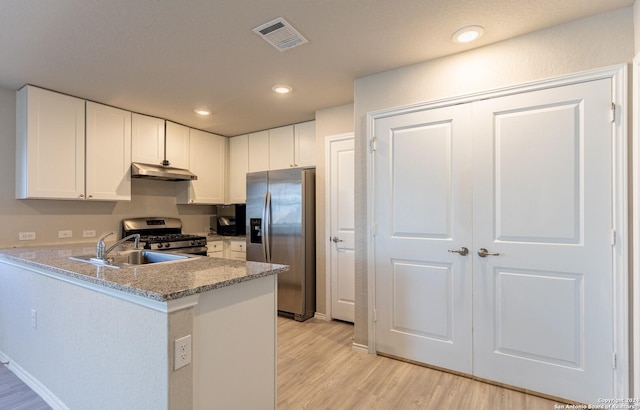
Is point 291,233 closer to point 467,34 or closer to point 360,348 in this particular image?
point 360,348

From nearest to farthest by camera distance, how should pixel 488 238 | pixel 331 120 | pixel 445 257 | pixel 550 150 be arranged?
1. pixel 550 150
2. pixel 488 238
3. pixel 445 257
4. pixel 331 120

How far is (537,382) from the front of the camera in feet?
6.69

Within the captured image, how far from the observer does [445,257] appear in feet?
7.68

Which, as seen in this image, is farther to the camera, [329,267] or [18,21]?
[329,267]

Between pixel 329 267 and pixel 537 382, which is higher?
pixel 329 267

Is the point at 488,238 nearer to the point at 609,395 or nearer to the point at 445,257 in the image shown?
the point at 445,257

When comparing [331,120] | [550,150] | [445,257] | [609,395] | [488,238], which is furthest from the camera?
[331,120]

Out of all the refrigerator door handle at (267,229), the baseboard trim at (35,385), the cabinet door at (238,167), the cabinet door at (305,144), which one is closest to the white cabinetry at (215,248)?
the cabinet door at (238,167)

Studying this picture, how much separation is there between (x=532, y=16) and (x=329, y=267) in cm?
281

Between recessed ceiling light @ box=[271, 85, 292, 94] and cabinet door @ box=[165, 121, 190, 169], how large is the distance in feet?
5.89

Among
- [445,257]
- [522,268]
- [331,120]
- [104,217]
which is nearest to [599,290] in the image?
[522,268]

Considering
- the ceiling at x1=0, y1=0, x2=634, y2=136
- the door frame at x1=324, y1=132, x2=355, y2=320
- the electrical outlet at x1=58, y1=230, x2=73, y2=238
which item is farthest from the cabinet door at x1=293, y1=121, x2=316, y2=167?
the electrical outlet at x1=58, y1=230, x2=73, y2=238

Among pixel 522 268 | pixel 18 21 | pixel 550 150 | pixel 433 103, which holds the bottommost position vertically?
pixel 522 268

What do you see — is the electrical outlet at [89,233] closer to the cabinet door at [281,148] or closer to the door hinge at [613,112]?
the cabinet door at [281,148]
